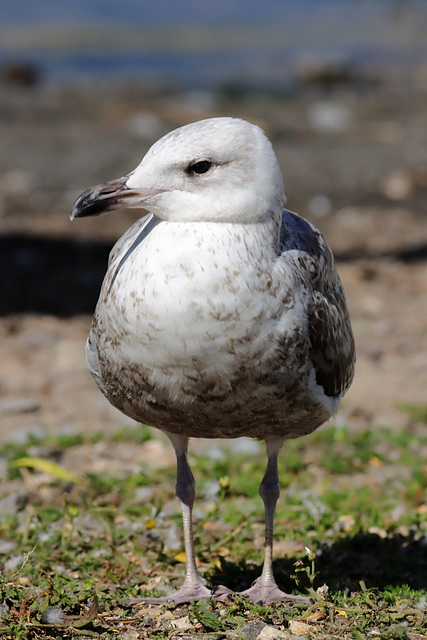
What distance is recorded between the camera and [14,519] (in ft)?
15.9

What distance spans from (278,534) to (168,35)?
27.2m

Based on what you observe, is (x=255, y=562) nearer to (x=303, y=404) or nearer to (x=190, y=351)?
(x=303, y=404)

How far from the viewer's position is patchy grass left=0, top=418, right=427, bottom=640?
12.2ft

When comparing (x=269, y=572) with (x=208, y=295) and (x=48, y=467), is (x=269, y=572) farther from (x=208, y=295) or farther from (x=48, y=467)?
(x=48, y=467)

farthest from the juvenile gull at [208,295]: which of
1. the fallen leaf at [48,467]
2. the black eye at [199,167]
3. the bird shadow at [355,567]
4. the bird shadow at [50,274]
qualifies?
the bird shadow at [50,274]

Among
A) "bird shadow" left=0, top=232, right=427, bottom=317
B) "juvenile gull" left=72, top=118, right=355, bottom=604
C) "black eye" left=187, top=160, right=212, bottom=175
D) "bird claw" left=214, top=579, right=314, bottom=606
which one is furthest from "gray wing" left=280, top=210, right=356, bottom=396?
"bird shadow" left=0, top=232, right=427, bottom=317

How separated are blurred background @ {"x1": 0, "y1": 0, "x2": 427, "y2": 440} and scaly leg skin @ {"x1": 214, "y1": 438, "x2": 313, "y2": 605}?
2376mm

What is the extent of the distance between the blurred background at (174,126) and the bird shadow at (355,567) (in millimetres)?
1906

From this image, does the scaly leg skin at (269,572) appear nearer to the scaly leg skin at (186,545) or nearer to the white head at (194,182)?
the scaly leg skin at (186,545)

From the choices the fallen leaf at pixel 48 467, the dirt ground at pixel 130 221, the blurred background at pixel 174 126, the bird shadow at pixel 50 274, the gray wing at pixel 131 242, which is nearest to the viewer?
the gray wing at pixel 131 242

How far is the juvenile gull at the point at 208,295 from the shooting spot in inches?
132

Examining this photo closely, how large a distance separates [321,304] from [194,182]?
0.74 metres

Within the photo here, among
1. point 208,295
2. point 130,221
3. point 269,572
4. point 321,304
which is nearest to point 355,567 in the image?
point 269,572

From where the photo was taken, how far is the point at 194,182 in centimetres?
345
